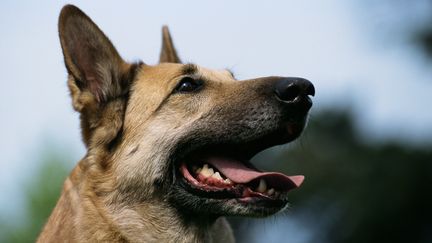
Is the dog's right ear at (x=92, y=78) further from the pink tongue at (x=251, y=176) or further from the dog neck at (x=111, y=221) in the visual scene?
the pink tongue at (x=251, y=176)

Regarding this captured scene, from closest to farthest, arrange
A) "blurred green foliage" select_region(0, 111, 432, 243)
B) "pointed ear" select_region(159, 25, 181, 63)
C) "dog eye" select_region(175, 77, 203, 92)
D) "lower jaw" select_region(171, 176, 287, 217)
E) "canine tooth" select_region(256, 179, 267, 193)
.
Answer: "lower jaw" select_region(171, 176, 287, 217) → "canine tooth" select_region(256, 179, 267, 193) → "dog eye" select_region(175, 77, 203, 92) → "pointed ear" select_region(159, 25, 181, 63) → "blurred green foliage" select_region(0, 111, 432, 243)

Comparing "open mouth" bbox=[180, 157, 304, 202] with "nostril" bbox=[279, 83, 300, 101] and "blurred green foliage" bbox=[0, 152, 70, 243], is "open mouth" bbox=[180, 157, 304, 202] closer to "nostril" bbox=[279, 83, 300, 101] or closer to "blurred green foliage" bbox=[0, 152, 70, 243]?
"nostril" bbox=[279, 83, 300, 101]

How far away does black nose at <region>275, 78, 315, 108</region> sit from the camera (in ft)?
19.5

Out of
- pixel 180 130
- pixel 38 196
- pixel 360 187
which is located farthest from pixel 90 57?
pixel 38 196

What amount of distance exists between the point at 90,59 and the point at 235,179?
1.44 metres

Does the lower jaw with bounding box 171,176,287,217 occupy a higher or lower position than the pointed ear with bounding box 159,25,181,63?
lower

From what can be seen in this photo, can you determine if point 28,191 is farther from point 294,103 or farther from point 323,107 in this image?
point 294,103

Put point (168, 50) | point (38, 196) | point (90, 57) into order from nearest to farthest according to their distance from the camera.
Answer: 1. point (90, 57)
2. point (168, 50)
3. point (38, 196)

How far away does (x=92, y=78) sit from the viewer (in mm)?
6395

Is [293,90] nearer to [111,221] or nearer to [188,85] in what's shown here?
[188,85]

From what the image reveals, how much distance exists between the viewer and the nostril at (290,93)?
234 inches

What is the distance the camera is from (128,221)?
19.7 ft

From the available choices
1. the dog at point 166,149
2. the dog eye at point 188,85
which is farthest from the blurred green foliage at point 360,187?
the dog at point 166,149

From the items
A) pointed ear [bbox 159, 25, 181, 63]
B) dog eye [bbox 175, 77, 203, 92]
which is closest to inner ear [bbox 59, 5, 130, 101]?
dog eye [bbox 175, 77, 203, 92]
